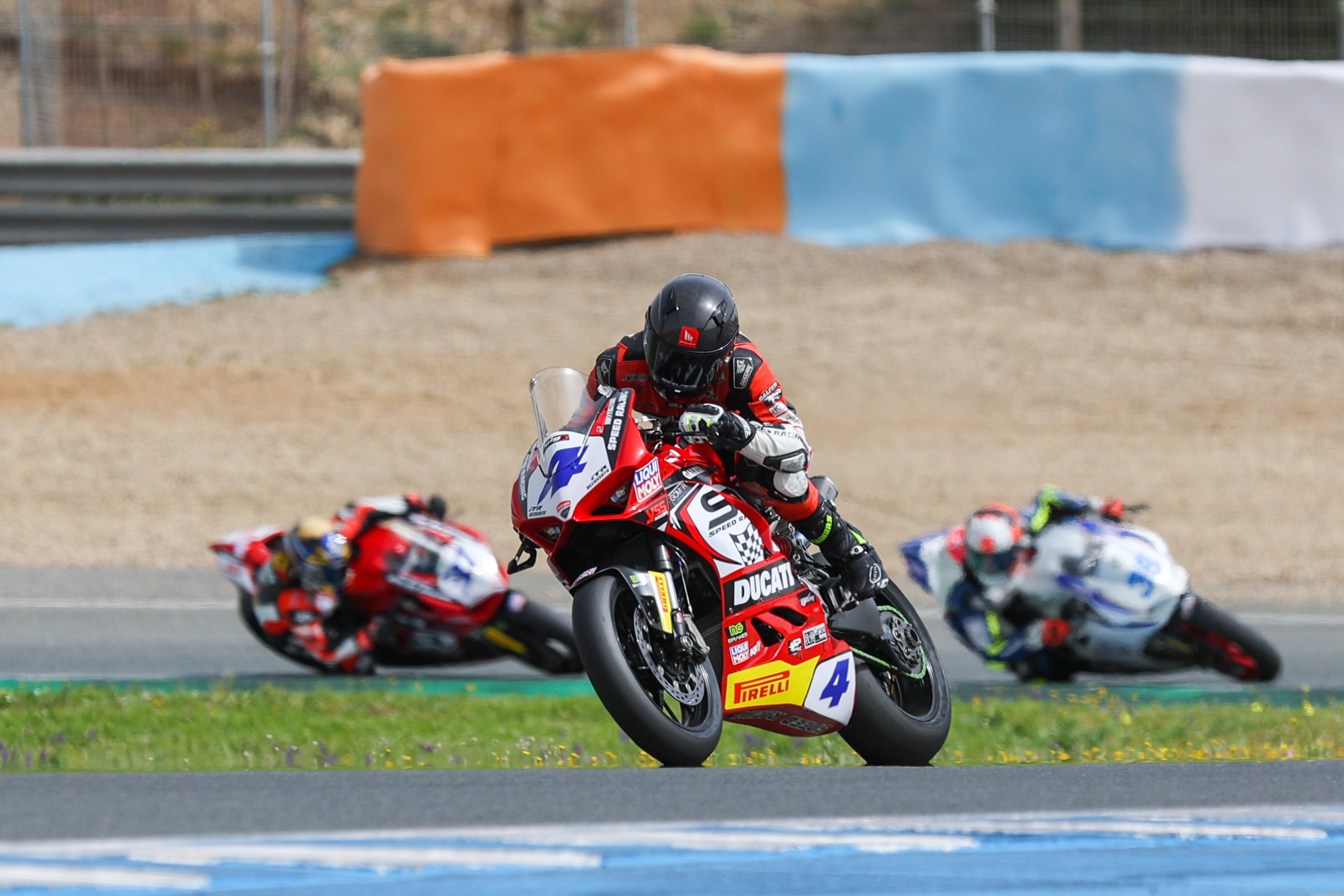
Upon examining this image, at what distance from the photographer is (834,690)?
529 cm

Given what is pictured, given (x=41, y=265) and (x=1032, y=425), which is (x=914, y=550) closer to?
(x=1032, y=425)

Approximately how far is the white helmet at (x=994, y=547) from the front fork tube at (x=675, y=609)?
3875mm

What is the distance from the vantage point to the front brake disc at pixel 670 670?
4863mm

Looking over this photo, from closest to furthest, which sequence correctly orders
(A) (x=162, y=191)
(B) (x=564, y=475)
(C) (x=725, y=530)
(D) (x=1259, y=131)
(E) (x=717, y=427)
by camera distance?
(B) (x=564, y=475), (E) (x=717, y=427), (C) (x=725, y=530), (D) (x=1259, y=131), (A) (x=162, y=191)

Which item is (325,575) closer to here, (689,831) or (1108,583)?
(1108,583)

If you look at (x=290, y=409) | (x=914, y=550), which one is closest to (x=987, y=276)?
(x=290, y=409)

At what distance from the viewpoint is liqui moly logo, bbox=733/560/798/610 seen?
5.20m

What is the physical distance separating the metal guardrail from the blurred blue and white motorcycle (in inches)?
427

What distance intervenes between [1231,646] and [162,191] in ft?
41.9

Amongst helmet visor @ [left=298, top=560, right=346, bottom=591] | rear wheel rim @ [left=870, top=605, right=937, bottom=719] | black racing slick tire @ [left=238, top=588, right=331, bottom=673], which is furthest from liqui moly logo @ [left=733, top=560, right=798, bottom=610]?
black racing slick tire @ [left=238, top=588, right=331, bottom=673]

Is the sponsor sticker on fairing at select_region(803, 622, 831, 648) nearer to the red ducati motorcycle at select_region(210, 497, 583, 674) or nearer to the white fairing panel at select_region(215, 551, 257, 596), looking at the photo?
the red ducati motorcycle at select_region(210, 497, 583, 674)

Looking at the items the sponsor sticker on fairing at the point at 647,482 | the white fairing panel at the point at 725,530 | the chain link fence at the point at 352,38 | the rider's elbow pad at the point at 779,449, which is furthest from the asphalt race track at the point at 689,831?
the chain link fence at the point at 352,38

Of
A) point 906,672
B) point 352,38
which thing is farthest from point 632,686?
point 352,38

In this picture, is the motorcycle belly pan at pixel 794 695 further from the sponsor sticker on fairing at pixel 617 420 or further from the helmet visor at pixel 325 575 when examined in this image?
the helmet visor at pixel 325 575
